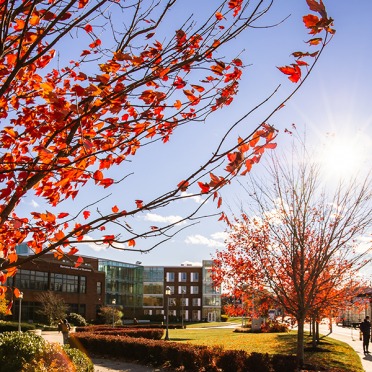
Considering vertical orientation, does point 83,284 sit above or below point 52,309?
above

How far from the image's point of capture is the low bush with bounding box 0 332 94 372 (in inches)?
420

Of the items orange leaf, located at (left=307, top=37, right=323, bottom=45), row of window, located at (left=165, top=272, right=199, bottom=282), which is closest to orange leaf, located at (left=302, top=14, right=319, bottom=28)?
orange leaf, located at (left=307, top=37, right=323, bottom=45)

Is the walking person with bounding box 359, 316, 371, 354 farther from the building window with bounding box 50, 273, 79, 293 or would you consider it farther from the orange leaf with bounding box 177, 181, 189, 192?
the building window with bounding box 50, 273, 79, 293

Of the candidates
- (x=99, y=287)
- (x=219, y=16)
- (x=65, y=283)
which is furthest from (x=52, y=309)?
(x=219, y=16)

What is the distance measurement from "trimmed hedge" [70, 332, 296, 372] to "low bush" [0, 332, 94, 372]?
4.27m

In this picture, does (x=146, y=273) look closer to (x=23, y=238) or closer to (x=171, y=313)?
(x=171, y=313)

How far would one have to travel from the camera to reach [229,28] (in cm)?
473

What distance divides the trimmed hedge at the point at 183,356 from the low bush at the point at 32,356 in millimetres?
4273

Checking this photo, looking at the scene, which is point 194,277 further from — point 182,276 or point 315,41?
point 315,41

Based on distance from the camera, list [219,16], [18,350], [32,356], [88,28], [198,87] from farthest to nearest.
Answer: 1. [18,350]
2. [32,356]
3. [88,28]
4. [198,87]
5. [219,16]

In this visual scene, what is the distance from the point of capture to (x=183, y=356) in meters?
16.0

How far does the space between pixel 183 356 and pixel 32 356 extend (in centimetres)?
637

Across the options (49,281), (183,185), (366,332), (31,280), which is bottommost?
(366,332)

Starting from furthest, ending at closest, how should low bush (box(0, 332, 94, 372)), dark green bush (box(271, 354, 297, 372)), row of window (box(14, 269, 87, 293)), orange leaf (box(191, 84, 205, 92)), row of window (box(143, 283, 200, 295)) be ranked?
row of window (box(143, 283, 200, 295))
row of window (box(14, 269, 87, 293))
dark green bush (box(271, 354, 297, 372))
low bush (box(0, 332, 94, 372))
orange leaf (box(191, 84, 205, 92))
